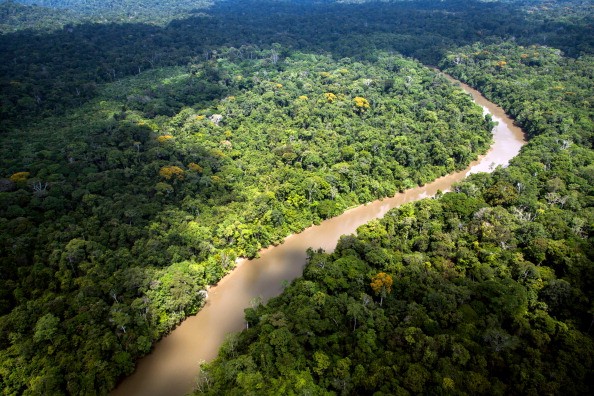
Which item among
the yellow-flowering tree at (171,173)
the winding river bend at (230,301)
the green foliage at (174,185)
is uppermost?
the yellow-flowering tree at (171,173)

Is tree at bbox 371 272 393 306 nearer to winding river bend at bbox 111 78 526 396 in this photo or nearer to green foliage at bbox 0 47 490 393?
green foliage at bbox 0 47 490 393

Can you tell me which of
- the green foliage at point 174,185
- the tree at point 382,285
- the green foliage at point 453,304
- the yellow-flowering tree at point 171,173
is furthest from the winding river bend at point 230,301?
the yellow-flowering tree at point 171,173

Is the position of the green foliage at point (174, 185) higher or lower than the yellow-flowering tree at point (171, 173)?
lower

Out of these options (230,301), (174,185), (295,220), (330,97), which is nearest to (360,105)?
(330,97)

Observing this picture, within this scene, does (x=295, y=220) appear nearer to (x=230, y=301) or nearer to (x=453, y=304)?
(x=230, y=301)

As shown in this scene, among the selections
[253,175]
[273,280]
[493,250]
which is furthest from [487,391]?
[253,175]

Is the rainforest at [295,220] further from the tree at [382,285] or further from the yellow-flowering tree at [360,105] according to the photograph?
the yellow-flowering tree at [360,105]

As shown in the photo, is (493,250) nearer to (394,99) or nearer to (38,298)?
(38,298)
